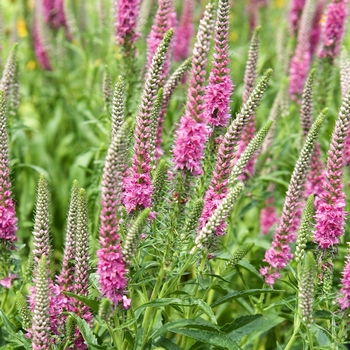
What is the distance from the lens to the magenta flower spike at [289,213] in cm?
414

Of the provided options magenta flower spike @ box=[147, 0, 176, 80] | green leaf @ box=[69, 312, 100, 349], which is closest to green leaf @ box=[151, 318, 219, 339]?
green leaf @ box=[69, 312, 100, 349]

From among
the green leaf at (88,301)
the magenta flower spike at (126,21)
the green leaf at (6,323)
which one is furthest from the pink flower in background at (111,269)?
the magenta flower spike at (126,21)

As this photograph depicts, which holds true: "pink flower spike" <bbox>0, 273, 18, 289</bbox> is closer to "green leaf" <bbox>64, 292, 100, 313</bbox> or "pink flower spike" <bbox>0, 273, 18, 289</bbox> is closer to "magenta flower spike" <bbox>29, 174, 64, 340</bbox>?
"magenta flower spike" <bbox>29, 174, 64, 340</bbox>

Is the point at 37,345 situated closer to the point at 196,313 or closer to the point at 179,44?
the point at 196,313

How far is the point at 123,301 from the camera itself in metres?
3.77

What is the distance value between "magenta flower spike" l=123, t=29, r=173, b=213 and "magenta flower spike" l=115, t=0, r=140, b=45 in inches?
75.2

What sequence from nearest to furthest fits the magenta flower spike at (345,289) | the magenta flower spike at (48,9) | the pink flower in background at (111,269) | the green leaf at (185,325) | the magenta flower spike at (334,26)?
the pink flower in background at (111,269) < the magenta flower spike at (345,289) < the green leaf at (185,325) < the magenta flower spike at (334,26) < the magenta flower spike at (48,9)

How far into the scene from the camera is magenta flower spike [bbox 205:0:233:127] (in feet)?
13.1

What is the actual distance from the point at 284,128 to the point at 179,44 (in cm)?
253

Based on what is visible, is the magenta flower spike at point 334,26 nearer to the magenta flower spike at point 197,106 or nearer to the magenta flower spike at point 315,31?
the magenta flower spike at point 315,31

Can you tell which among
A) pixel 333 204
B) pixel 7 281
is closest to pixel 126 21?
pixel 7 281

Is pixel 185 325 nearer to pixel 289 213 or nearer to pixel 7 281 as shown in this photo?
pixel 289 213

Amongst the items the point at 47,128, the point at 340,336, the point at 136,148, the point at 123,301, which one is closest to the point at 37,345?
the point at 123,301

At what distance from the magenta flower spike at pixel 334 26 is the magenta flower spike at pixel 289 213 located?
2650 millimetres
